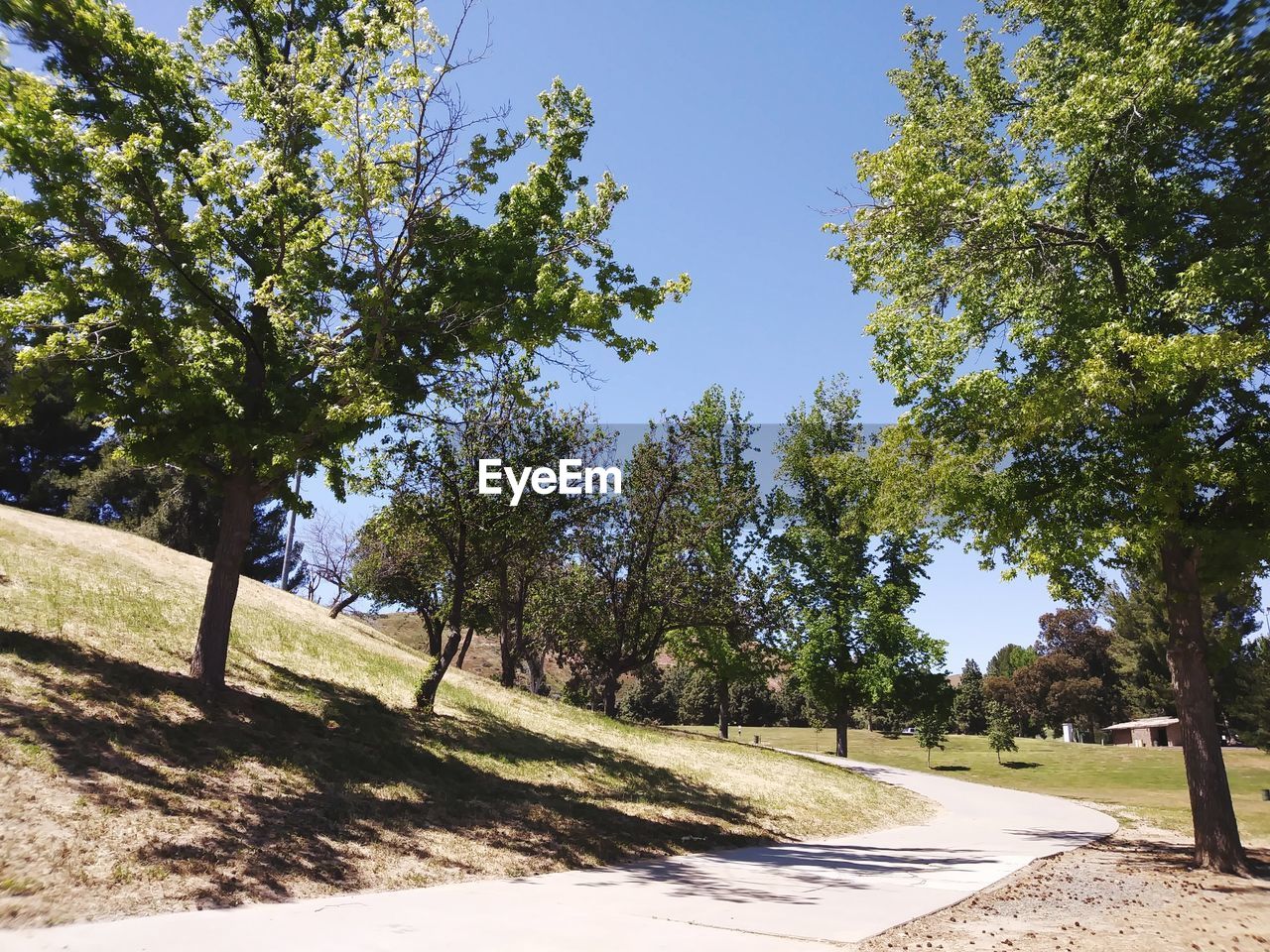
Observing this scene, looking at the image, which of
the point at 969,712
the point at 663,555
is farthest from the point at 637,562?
the point at 969,712

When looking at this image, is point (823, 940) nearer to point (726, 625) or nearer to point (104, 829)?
point (104, 829)

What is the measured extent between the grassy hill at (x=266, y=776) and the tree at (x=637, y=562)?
8019 millimetres

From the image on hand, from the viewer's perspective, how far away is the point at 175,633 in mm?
15148

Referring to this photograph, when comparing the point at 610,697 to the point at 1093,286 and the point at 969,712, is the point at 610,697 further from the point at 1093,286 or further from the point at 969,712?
the point at 969,712

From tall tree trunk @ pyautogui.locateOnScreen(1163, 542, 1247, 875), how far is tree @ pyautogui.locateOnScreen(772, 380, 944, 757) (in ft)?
68.1

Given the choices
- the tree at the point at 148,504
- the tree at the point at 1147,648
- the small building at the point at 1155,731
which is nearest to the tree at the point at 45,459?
the tree at the point at 148,504


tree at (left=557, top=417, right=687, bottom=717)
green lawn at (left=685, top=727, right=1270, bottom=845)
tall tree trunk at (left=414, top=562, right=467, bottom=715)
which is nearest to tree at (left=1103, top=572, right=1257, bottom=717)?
green lawn at (left=685, top=727, right=1270, bottom=845)

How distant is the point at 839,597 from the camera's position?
36531 mm

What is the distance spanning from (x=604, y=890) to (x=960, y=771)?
38420 millimetres

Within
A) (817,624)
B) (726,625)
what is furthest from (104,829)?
(817,624)

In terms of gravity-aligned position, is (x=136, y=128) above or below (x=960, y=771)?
above

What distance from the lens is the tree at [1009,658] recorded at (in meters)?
124

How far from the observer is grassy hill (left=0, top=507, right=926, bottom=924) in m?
7.32

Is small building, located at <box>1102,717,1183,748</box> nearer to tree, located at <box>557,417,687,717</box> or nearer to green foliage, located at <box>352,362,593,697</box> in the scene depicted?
tree, located at <box>557,417,687,717</box>
